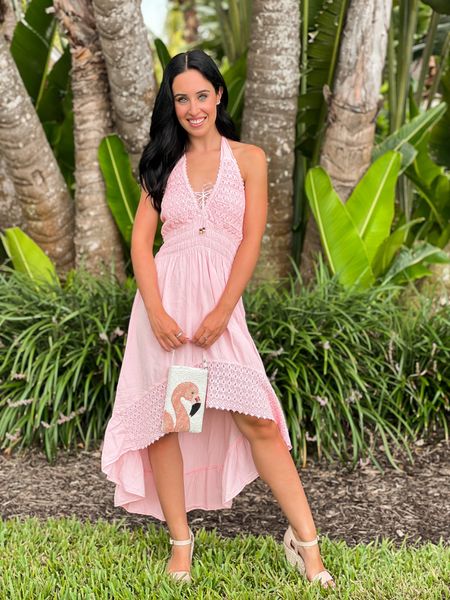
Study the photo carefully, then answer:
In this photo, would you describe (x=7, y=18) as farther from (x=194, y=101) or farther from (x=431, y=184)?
(x=194, y=101)

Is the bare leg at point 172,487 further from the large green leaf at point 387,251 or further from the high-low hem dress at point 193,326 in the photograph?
the large green leaf at point 387,251

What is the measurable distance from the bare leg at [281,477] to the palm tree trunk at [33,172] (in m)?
2.57

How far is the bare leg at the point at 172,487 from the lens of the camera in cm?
291

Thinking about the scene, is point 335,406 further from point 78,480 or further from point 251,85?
point 251,85

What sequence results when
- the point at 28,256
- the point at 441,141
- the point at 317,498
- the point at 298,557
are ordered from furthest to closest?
the point at 441,141 < the point at 28,256 < the point at 317,498 < the point at 298,557

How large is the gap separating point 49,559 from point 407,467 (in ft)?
5.95

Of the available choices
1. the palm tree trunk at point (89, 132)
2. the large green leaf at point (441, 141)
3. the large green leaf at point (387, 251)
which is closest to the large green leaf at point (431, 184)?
the large green leaf at point (441, 141)

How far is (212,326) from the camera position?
272 centimetres

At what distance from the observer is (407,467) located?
4.10 metres

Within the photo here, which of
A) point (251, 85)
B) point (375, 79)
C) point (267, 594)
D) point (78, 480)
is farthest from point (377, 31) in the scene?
point (267, 594)

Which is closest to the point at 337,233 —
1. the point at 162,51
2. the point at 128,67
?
the point at 128,67

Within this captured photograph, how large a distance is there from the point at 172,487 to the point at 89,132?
8.66 feet

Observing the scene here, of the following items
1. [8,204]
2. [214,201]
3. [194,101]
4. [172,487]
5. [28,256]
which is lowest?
[172,487]

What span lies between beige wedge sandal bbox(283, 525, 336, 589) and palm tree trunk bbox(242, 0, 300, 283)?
222 cm
